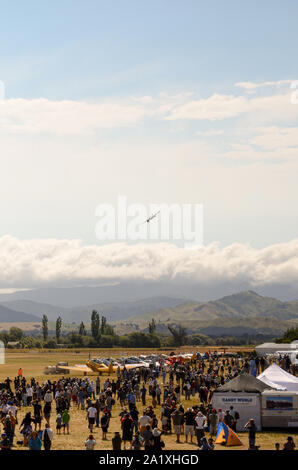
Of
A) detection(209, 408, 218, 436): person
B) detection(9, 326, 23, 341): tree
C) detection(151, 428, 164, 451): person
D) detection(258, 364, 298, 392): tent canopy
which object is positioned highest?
detection(258, 364, 298, 392): tent canopy

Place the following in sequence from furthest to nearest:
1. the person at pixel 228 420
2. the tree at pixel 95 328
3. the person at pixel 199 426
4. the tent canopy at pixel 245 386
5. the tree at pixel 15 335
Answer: the tree at pixel 15 335 < the tree at pixel 95 328 < the tent canopy at pixel 245 386 < the person at pixel 228 420 < the person at pixel 199 426

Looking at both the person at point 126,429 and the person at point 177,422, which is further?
the person at point 177,422

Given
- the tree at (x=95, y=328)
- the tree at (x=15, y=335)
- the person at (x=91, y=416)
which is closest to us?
the person at (x=91, y=416)

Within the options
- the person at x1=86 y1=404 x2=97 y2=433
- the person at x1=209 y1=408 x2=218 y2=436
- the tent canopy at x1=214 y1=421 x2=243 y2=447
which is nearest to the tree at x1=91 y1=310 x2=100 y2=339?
the person at x1=86 y1=404 x2=97 y2=433

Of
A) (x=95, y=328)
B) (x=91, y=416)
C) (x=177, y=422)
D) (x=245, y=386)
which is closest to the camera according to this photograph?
(x=177, y=422)

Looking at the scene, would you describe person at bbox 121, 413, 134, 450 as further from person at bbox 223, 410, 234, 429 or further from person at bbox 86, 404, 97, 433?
person at bbox 223, 410, 234, 429

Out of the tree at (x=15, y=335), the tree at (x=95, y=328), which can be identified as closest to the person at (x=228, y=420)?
the tree at (x=95, y=328)

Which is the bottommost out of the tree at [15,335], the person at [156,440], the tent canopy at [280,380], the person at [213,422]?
the tree at [15,335]

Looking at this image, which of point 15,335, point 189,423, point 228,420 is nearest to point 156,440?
point 189,423

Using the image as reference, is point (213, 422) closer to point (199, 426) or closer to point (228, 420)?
point (228, 420)

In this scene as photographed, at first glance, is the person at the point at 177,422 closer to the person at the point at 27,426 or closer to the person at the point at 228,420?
the person at the point at 228,420

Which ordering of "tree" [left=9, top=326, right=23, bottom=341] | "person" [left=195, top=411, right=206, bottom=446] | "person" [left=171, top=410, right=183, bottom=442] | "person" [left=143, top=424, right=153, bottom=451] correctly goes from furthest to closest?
A: "tree" [left=9, top=326, right=23, bottom=341] → "person" [left=171, top=410, right=183, bottom=442] → "person" [left=195, top=411, right=206, bottom=446] → "person" [left=143, top=424, right=153, bottom=451]

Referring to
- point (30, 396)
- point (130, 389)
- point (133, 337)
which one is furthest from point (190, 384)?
point (133, 337)
